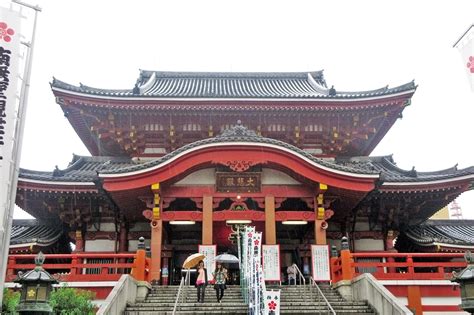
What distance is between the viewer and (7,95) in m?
9.88

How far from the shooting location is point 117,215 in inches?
741

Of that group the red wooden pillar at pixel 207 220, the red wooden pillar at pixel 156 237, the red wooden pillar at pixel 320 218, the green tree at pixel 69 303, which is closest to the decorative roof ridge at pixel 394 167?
the red wooden pillar at pixel 320 218

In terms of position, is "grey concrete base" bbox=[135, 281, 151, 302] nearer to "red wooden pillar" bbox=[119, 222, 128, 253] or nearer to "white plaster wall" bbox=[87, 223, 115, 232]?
"red wooden pillar" bbox=[119, 222, 128, 253]

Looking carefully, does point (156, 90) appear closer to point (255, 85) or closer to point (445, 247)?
point (255, 85)

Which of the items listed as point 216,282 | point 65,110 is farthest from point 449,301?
point 65,110

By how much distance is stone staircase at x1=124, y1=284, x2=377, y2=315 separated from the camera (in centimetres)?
1329

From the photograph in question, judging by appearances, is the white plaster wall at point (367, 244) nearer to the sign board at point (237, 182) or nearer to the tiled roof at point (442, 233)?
the tiled roof at point (442, 233)

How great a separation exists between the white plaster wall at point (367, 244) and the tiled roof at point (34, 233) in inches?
468

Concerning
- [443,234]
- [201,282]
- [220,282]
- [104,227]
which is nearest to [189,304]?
[201,282]

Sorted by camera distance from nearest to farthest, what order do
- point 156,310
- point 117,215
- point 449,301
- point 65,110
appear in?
point 156,310 < point 449,301 < point 117,215 < point 65,110

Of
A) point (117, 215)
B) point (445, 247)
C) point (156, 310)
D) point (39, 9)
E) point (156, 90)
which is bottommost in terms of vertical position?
point (156, 310)

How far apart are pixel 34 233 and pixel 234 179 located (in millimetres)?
8704

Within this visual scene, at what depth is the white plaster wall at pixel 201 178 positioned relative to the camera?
57.2 feet

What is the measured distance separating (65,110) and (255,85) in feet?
34.5
